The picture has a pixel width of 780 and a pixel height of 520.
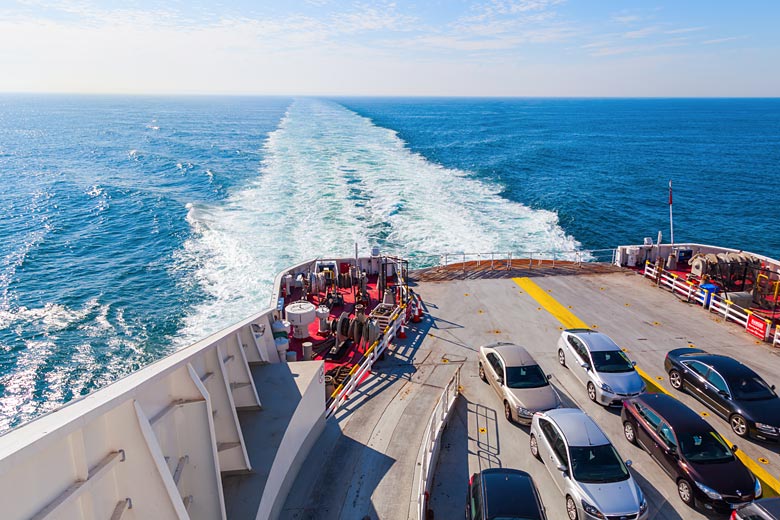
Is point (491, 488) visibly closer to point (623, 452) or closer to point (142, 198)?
point (623, 452)

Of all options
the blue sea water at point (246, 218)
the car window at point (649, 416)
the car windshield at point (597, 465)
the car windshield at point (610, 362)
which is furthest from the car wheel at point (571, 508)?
the blue sea water at point (246, 218)

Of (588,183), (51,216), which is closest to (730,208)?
(588,183)

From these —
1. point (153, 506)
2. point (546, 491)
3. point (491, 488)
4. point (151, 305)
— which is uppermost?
point (153, 506)

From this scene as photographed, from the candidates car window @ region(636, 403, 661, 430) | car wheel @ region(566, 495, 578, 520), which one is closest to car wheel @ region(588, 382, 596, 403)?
car window @ region(636, 403, 661, 430)

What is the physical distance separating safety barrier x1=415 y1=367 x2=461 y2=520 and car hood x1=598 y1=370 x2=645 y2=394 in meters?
4.16

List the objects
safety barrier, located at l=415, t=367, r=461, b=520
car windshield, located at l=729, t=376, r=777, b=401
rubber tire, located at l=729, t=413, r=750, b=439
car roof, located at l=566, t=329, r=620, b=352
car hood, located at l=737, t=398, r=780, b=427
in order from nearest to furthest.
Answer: safety barrier, located at l=415, t=367, r=461, b=520 → car hood, located at l=737, t=398, r=780, b=427 → rubber tire, located at l=729, t=413, r=750, b=439 → car windshield, located at l=729, t=376, r=777, b=401 → car roof, located at l=566, t=329, r=620, b=352

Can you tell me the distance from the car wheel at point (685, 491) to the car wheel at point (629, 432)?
1.67 metres

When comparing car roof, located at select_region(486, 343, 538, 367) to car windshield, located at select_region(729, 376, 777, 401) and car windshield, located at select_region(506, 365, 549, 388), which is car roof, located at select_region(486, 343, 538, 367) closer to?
car windshield, located at select_region(506, 365, 549, 388)

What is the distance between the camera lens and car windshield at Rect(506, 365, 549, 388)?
13.0 metres

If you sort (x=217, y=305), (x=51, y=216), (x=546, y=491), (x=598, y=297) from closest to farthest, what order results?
1. (x=546, y=491)
2. (x=598, y=297)
3. (x=217, y=305)
4. (x=51, y=216)

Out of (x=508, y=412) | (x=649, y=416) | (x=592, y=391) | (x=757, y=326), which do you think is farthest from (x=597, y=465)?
(x=757, y=326)

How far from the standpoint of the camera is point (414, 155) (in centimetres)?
7806

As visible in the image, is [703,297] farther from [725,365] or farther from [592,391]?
[592,391]

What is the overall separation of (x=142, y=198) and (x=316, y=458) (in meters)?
53.6
